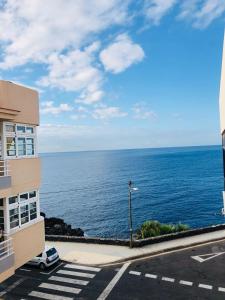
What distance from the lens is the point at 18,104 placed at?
15375 mm

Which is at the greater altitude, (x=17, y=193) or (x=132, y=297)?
(x=17, y=193)

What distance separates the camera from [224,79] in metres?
27.1

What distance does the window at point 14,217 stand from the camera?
15.1 meters

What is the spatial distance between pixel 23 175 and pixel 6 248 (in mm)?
3356

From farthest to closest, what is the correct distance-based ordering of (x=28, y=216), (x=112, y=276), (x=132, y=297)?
(x=112, y=276) < (x=132, y=297) < (x=28, y=216)

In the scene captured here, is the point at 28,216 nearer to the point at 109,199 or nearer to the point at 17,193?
the point at 17,193

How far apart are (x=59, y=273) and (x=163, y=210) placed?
53.6 meters

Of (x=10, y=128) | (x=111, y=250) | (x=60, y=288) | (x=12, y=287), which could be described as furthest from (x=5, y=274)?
(x=111, y=250)

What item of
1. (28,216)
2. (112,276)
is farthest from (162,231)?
(28,216)

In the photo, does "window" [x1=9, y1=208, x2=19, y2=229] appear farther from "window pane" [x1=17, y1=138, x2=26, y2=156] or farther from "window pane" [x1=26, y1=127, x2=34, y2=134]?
"window pane" [x1=26, y1=127, x2=34, y2=134]

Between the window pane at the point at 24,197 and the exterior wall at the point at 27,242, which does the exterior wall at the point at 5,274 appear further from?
the window pane at the point at 24,197

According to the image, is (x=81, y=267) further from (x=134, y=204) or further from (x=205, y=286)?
(x=134, y=204)

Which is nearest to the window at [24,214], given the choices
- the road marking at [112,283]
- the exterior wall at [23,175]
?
the exterior wall at [23,175]

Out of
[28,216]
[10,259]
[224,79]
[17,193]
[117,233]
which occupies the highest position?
[224,79]
